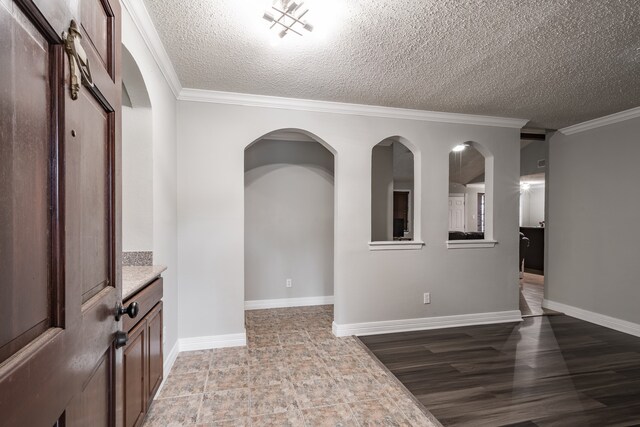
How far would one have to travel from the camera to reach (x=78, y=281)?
2.47 feet

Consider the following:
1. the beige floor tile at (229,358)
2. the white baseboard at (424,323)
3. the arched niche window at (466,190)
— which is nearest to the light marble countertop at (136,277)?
the beige floor tile at (229,358)

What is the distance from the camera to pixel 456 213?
11.0m

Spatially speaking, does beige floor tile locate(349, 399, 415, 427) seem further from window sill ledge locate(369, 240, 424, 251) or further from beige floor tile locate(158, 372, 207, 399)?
window sill ledge locate(369, 240, 424, 251)

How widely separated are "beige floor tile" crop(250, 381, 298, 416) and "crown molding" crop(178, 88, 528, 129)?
257 cm

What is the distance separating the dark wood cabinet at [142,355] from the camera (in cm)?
150

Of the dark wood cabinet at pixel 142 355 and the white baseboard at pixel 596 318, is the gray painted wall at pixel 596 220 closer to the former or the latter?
the white baseboard at pixel 596 318

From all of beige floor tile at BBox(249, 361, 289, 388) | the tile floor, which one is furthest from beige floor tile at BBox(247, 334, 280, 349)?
beige floor tile at BBox(249, 361, 289, 388)

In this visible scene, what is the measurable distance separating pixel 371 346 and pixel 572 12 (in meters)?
2.98

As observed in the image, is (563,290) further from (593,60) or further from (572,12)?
(572,12)

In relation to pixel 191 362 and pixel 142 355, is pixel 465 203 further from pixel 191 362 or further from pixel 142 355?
pixel 142 355

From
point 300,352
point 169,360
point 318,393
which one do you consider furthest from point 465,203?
point 169,360

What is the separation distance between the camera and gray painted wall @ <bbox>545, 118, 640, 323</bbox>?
3684 millimetres

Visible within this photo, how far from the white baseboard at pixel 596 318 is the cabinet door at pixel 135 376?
4756mm

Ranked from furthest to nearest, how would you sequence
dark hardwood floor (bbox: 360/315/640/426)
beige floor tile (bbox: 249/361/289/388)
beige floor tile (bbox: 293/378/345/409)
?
beige floor tile (bbox: 249/361/289/388), beige floor tile (bbox: 293/378/345/409), dark hardwood floor (bbox: 360/315/640/426)
